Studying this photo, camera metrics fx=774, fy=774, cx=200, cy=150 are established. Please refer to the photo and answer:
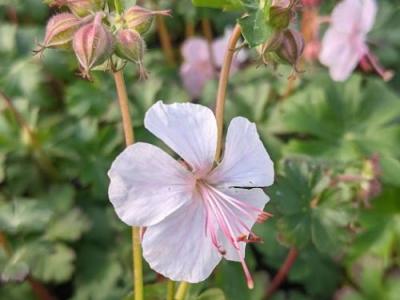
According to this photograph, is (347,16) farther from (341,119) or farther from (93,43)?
(93,43)

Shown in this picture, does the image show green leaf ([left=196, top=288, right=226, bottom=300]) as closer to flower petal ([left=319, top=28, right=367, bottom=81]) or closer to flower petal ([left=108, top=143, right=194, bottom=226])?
flower petal ([left=108, top=143, right=194, bottom=226])

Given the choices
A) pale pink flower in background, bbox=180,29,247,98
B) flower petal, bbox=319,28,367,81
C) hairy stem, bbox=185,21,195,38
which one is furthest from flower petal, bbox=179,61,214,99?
flower petal, bbox=319,28,367,81

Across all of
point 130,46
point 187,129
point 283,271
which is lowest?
point 283,271

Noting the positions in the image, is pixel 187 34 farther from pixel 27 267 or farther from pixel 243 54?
pixel 27 267

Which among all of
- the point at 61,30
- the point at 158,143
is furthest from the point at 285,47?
the point at 158,143

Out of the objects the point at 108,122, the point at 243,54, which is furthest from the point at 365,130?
the point at 108,122

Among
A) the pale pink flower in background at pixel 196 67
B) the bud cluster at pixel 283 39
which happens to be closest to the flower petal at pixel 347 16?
the pale pink flower in background at pixel 196 67
